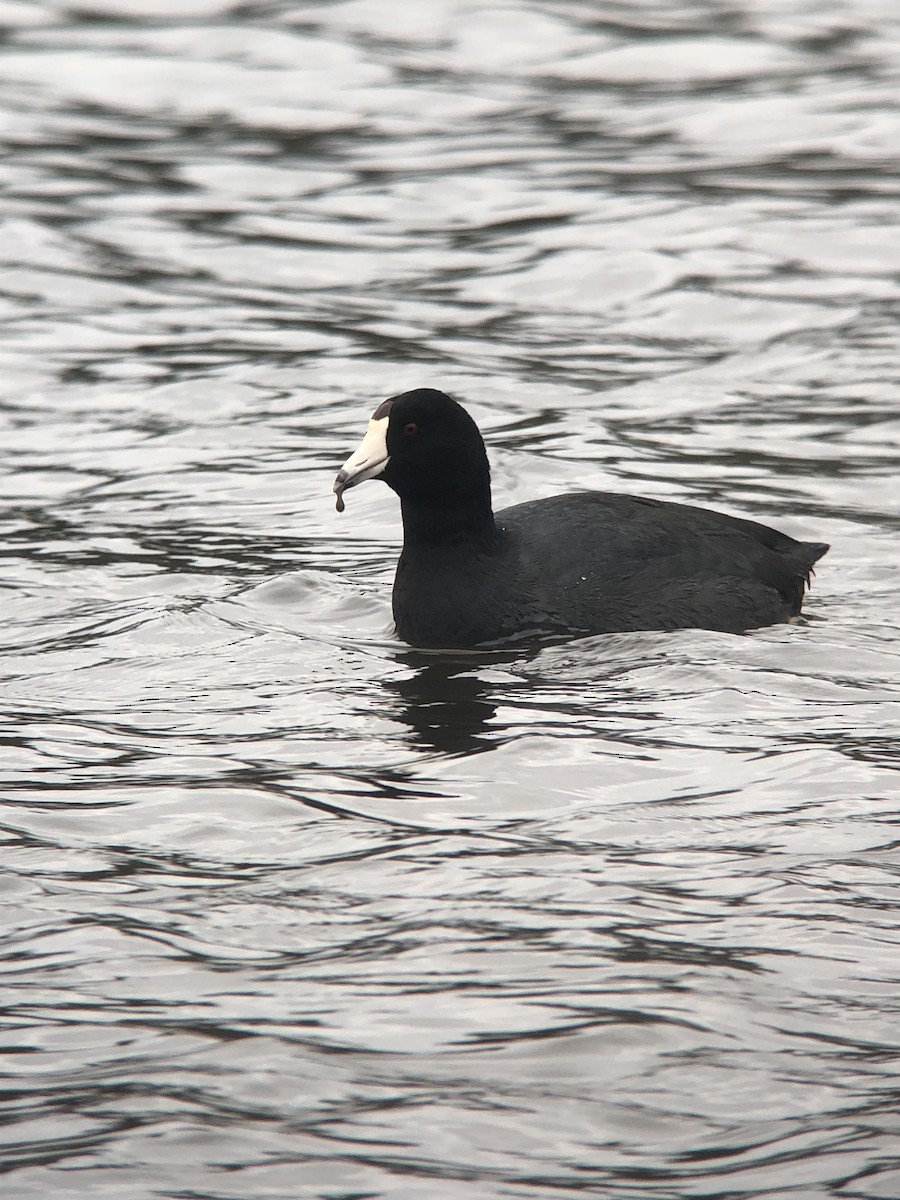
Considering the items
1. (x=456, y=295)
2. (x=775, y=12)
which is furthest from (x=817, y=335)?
(x=775, y=12)

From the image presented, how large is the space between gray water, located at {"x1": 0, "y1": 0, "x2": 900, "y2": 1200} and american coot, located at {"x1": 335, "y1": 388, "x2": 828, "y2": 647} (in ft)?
0.46

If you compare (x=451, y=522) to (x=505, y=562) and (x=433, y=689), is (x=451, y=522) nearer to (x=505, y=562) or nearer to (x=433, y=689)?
(x=505, y=562)

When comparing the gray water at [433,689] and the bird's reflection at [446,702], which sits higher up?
the gray water at [433,689]

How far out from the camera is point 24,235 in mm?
14523

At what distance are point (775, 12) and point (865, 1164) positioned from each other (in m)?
17.6

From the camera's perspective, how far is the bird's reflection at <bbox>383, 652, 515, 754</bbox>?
6.55m

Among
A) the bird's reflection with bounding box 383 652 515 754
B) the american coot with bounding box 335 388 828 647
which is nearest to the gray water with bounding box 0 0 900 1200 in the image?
the bird's reflection with bounding box 383 652 515 754

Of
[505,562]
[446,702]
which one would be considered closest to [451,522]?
[505,562]

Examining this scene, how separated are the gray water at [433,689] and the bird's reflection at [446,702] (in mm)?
36

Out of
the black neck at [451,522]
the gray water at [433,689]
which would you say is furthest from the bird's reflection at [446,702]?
the black neck at [451,522]

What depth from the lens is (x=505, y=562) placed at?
297 inches

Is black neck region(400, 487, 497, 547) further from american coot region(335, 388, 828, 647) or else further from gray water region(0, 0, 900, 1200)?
gray water region(0, 0, 900, 1200)

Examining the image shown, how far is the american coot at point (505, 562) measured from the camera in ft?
24.4

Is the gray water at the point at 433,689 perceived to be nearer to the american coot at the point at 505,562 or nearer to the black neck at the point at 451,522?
the american coot at the point at 505,562
